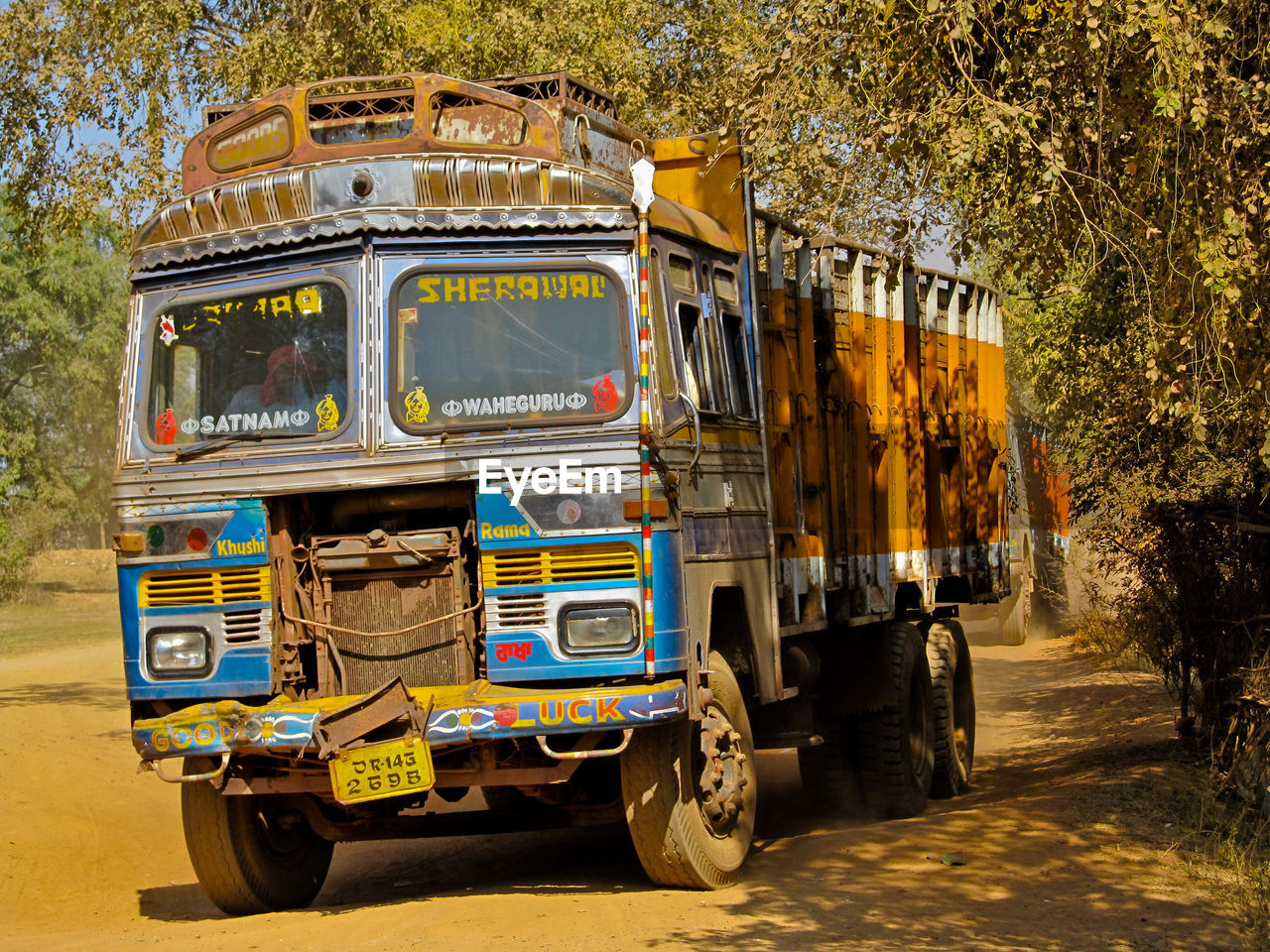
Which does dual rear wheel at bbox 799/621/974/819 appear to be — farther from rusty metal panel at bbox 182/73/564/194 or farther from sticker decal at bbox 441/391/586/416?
rusty metal panel at bbox 182/73/564/194

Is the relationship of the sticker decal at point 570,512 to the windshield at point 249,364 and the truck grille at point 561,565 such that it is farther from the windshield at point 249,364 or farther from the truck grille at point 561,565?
the windshield at point 249,364

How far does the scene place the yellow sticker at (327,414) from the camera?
6.53 meters

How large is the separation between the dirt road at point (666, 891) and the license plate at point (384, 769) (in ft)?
2.00

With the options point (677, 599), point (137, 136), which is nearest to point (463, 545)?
point (677, 599)

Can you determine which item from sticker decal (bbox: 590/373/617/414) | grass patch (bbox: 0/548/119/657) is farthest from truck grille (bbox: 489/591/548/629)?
grass patch (bbox: 0/548/119/657)

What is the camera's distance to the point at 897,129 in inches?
281

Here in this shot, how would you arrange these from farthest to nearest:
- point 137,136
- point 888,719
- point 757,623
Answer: point 137,136, point 888,719, point 757,623

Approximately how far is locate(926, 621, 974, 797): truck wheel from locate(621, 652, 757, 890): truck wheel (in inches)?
183

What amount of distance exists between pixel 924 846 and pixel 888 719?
2.76 meters

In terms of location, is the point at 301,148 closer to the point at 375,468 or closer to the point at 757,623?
the point at 375,468

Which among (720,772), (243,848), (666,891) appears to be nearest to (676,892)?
(666,891)

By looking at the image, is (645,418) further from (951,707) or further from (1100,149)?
(951,707)

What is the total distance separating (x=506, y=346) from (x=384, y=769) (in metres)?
1.87

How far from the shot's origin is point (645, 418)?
6316 millimetres
